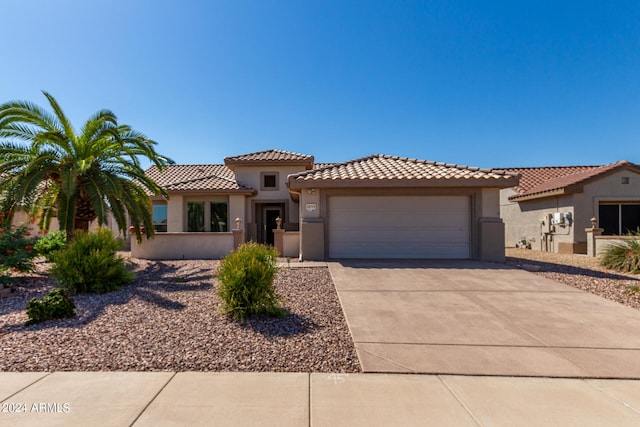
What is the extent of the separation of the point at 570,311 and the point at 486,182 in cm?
596

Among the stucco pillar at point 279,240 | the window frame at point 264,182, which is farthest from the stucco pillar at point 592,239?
the window frame at point 264,182

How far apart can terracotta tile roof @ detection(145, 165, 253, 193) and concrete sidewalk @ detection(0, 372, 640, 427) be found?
43.1 ft

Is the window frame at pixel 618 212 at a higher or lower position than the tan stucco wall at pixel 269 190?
lower

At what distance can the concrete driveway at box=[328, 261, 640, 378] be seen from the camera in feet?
11.8

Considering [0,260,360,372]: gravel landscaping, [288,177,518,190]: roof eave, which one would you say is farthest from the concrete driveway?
[288,177,518,190]: roof eave

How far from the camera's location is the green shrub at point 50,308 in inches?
194

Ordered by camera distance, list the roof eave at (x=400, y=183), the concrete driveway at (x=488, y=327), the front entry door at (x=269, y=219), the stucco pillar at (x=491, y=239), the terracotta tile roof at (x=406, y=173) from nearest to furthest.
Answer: the concrete driveway at (x=488, y=327), the roof eave at (x=400, y=183), the terracotta tile roof at (x=406, y=173), the stucco pillar at (x=491, y=239), the front entry door at (x=269, y=219)

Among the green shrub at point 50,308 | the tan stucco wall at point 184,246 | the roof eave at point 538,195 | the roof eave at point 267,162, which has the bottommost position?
the green shrub at point 50,308

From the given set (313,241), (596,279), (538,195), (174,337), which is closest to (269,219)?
(313,241)

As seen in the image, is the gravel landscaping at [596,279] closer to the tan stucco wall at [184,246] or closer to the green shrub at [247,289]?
the green shrub at [247,289]

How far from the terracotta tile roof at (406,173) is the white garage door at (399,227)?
87cm

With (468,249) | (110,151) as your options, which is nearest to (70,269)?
(110,151)

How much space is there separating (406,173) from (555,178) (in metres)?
14.1

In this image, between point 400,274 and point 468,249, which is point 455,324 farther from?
point 468,249
